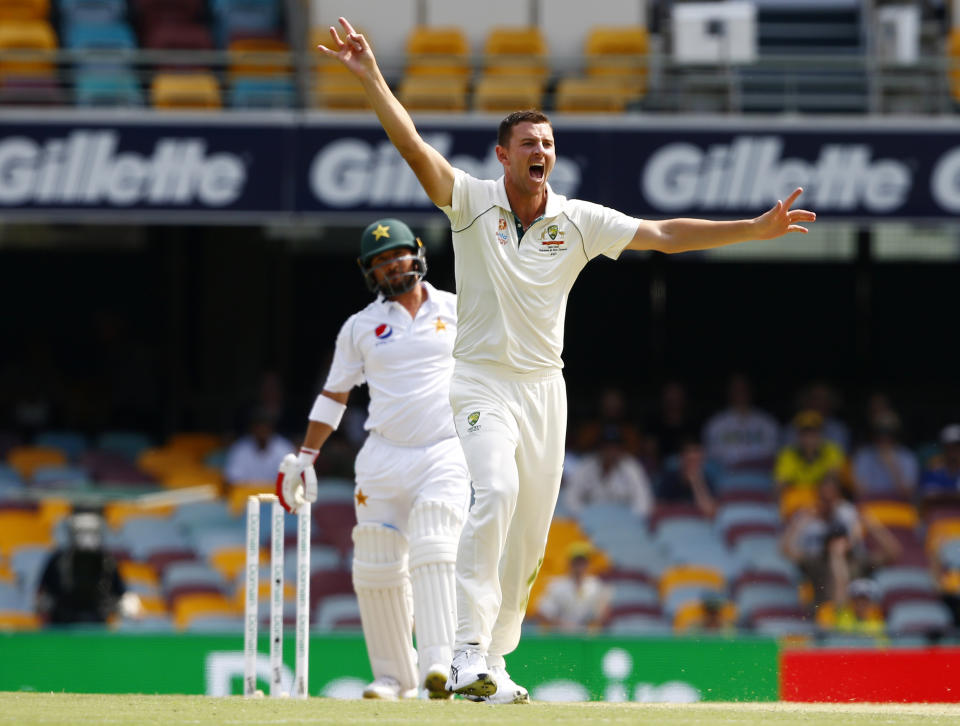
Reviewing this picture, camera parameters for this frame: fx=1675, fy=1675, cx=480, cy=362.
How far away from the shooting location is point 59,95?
14.4m

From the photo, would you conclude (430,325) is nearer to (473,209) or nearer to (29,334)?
(473,209)

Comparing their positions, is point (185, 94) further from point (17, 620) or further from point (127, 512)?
point (17, 620)

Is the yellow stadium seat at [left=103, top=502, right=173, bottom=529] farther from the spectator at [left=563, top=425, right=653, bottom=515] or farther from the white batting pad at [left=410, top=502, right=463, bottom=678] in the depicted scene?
the white batting pad at [left=410, top=502, right=463, bottom=678]

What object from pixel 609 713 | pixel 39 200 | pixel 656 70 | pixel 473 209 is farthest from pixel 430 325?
pixel 656 70

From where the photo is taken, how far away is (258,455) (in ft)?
46.5

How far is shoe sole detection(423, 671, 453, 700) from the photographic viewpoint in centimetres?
664

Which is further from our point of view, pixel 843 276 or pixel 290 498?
pixel 843 276

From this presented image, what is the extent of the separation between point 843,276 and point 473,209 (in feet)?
40.4

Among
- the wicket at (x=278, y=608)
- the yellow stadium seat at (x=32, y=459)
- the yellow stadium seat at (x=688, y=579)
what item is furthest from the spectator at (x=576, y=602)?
the yellow stadium seat at (x=32, y=459)

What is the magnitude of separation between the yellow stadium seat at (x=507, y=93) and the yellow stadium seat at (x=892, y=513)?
14.4 ft

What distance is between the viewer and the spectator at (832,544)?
12.5 m

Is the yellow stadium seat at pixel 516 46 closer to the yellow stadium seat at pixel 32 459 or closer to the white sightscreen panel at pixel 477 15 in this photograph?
the white sightscreen panel at pixel 477 15

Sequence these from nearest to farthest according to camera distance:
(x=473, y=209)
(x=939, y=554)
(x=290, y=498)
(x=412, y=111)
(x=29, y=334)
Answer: (x=473, y=209)
(x=290, y=498)
(x=939, y=554)
(x=412, y=111)
(x=29, y=334)

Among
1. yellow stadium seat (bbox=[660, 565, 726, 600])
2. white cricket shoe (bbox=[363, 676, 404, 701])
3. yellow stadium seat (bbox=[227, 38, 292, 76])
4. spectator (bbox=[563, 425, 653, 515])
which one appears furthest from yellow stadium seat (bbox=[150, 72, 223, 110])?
white cricket shoe (bbox=[363, 676, 404, 701])
